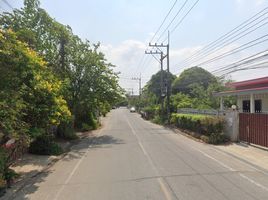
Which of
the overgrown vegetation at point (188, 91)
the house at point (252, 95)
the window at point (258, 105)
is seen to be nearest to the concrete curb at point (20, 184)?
the house at point (252, 95)

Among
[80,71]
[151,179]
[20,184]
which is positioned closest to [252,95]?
[80,71]

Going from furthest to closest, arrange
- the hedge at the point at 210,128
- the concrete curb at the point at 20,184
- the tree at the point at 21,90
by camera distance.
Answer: the hedge at the point at 210,128 → the tree at the point at 21,90 → the concrete curb at the point at 20,184

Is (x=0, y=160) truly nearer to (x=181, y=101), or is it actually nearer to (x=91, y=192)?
(x=91, y=192)

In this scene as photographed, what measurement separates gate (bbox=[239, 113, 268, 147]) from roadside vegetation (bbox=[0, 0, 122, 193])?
10.3 metres

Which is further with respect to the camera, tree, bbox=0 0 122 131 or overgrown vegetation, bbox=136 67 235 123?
overgrown vegetation, bbox=136 67 235 123

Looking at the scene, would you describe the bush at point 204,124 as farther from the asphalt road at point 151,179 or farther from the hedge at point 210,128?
the asphalt road at point 151,179

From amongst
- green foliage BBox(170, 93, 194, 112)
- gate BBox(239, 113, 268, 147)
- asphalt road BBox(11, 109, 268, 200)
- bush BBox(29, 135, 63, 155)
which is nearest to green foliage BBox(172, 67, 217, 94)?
green foliage BBox(170, 93, 194, 112)

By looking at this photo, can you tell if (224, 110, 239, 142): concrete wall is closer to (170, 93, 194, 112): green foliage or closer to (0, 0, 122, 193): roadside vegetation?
(0, 0, 122, 193): roadside vegetation

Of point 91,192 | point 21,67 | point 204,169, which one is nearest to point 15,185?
point 91,192

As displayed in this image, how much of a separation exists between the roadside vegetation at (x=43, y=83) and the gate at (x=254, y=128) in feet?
33.8

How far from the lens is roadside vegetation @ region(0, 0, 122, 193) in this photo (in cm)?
1128

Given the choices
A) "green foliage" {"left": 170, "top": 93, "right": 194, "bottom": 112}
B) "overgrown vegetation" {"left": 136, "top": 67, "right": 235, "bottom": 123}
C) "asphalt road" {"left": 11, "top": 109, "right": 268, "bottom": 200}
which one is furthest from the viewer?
"overgrown vegetation" {"left": 136, "top": 67, "right": 235, "bottom": 123}

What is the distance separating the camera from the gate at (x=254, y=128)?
1945 cm

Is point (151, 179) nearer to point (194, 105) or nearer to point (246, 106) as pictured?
point (246, 106)
